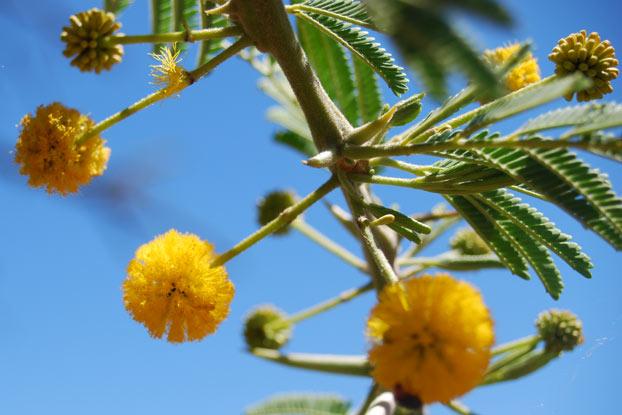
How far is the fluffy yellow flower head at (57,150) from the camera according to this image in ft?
8.00

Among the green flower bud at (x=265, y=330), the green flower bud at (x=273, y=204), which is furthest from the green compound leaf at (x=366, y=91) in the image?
the green flower bud at (x=265, y=330)

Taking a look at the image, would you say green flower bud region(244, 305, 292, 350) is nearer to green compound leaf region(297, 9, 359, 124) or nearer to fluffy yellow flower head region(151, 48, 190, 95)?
green compound leaf region(297, 9, 359, 124)

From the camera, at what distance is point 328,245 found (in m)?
4.03

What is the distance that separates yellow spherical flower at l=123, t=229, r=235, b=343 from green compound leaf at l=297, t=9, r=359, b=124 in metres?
1.16

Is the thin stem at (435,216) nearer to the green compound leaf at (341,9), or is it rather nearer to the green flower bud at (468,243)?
the green flower bud at (468,243)

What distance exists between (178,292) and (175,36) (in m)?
0.81

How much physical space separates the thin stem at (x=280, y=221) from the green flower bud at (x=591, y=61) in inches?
37.3

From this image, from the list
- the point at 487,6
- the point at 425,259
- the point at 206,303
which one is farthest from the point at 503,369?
the point at 487,6

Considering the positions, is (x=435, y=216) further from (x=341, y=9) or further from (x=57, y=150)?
(x=57, y=150)

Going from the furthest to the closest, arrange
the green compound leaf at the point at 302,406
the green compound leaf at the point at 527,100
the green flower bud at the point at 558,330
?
the green compound leaf at the point at 302,406 < the green flower bud at the point at 558,330 < the green compound leaf at the point at 527,100

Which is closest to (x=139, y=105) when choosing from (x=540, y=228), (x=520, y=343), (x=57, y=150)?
(x=57, y=150)

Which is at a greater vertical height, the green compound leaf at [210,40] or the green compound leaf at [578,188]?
the green compound leaf at [210,40]

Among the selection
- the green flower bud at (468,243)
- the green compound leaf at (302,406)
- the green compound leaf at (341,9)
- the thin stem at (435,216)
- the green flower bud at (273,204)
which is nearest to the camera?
the green compound leaf at (341,9)

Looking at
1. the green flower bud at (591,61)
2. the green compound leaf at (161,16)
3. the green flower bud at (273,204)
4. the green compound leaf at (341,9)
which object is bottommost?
the green flower bud at (591,61)
